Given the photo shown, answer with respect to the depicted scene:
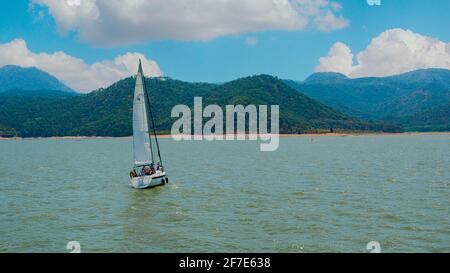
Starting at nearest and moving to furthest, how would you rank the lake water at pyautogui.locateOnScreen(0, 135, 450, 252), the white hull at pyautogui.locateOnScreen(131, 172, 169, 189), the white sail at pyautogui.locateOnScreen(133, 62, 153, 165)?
1. the lake water at pyautogui.locateOnScreen(0, 135, 450, 252)
2. the white hull at pyautogui.locateOnScreen(131, 172, 169, 189)
3. the white sail at pyautogui.locateOnScreen(133, 62, 153, 165)

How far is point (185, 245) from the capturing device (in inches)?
1225

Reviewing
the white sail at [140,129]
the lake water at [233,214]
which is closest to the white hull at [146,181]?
the lake water at [233,214]

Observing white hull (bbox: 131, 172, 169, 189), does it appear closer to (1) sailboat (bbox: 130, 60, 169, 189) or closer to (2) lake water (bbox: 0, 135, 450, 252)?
(1) sailboat (bbox: 130, 60, 169, 189)

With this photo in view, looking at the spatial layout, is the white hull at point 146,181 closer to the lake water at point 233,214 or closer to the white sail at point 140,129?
the lake water at point 233,214

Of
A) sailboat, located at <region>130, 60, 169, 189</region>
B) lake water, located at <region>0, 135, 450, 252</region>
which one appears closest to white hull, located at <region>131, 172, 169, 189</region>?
sailboat, located at <region>130, 60, 169, 189</region>

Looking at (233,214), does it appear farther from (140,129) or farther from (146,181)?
(140,129)

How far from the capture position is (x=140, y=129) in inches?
2279

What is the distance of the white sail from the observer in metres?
57.2

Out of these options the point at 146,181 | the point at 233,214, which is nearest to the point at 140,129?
the point at 146,181
